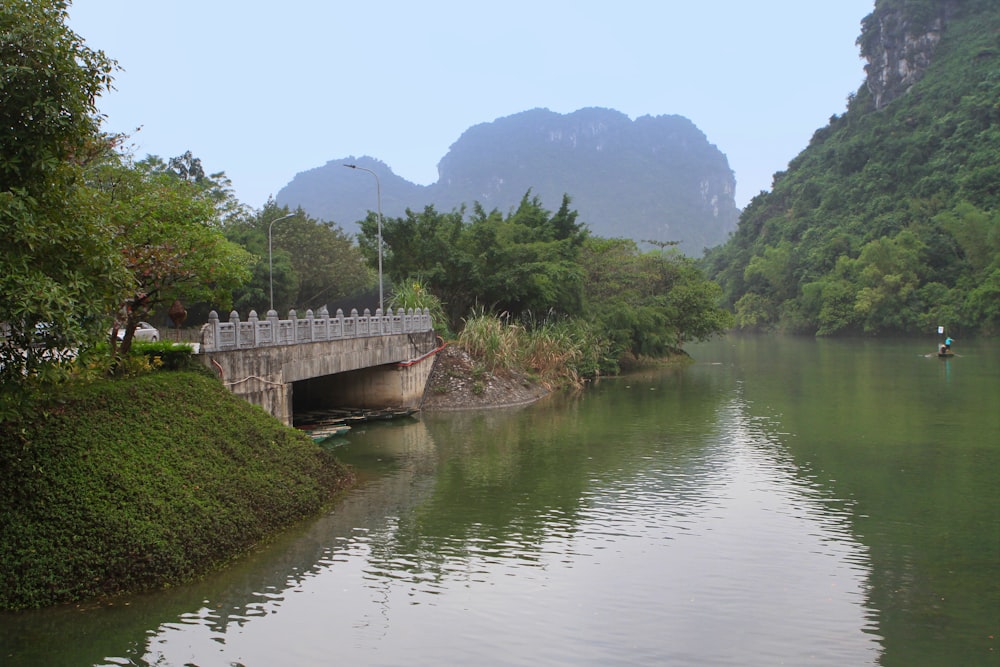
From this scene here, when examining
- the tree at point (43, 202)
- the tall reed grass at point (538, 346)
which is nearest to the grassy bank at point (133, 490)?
the tree at point (43, 202)

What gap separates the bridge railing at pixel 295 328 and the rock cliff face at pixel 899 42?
114752 millimetres

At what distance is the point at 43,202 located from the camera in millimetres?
11750

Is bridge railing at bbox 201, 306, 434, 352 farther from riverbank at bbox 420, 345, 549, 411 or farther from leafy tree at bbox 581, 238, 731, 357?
leafy tree at bbox 581, 238, 731, 357

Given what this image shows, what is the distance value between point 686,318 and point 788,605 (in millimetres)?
44825

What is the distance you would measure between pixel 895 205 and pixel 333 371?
86024mm

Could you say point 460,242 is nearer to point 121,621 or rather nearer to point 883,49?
point 121,621

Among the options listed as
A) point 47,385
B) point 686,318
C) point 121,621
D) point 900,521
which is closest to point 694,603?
point 900,521

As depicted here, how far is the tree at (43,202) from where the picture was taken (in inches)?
422

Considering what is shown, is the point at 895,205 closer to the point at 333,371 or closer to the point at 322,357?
the point at 333,371

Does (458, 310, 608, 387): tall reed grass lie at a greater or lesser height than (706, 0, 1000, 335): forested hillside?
lesser

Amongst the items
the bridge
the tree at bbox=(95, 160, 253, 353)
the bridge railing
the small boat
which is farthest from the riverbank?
the tree at bbox=(95, 160, 253, 353)

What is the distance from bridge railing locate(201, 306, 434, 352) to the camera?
66.5 ft

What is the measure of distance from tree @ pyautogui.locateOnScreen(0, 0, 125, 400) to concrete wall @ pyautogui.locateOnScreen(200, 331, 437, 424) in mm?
8031

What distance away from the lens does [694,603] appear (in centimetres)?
1182
